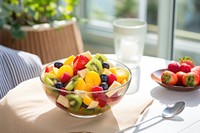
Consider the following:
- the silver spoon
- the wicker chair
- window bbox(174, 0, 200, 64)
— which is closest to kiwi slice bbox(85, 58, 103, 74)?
the silver spoon

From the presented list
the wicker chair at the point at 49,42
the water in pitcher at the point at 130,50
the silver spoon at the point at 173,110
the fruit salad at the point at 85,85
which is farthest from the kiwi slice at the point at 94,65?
the wicker chair at the point at 49,42

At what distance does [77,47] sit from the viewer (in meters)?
2.44

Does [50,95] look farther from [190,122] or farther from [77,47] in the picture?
[77,47]

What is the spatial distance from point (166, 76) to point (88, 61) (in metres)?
0.28

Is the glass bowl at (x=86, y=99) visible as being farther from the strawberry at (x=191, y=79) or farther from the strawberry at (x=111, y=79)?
the strawberry at (x=191, y=79)

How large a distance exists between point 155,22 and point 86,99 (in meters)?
1.55

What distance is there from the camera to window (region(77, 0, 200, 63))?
2.30 m

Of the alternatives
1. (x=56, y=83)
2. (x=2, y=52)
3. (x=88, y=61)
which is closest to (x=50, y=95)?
(x=56, y=83)

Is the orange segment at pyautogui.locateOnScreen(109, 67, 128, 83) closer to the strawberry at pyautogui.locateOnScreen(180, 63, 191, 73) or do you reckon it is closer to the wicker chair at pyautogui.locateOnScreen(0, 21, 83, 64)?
the strawberry at pyautogui.locateOnScreen(180, 63, 191, 73)

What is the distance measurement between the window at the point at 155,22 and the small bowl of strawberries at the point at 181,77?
94cm

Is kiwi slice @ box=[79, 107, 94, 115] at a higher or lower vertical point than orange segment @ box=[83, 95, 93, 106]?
lower

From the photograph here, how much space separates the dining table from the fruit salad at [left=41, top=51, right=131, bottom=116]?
4 centimetres

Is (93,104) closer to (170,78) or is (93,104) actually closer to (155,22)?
(170,78)

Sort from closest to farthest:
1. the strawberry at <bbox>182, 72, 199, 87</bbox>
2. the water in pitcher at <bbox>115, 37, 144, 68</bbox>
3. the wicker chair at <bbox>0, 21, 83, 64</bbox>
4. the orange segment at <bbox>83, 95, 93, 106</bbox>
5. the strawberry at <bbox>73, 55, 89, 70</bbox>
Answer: the orange segment at <bbox>83, 95, 93, 106</bbox> < the strawberry at <bbox>73, 55, 89, 70</bbox> < the strawberry at <bbox>182, 72, 199, 87</bbox> < the water in pitcher at <bbox>115, 37, 144, 68</bbox> < the wicker chair at <bbox>0, 21, 83, 64</bbox>
